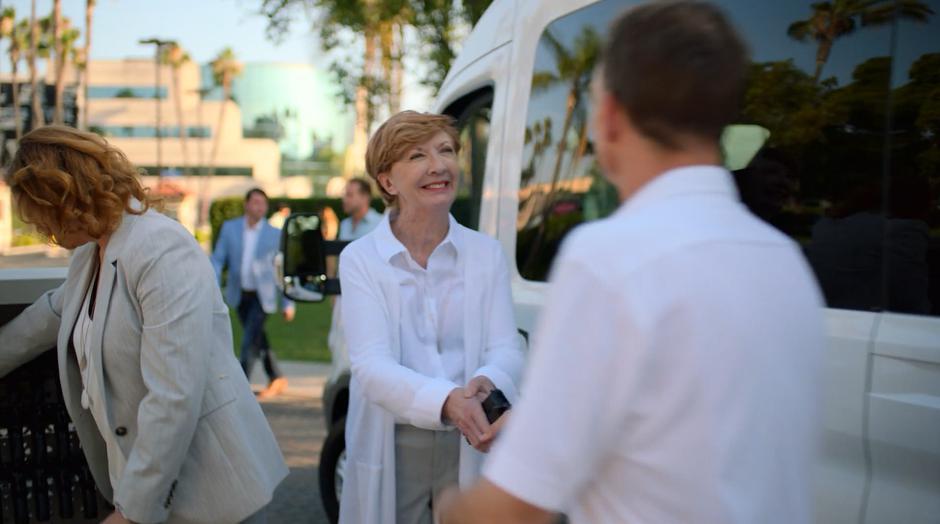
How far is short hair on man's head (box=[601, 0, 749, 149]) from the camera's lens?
1.27 meters

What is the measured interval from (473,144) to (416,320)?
207 cm

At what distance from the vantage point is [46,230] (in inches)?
96.7

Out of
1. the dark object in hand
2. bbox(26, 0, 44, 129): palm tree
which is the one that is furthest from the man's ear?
bbox(26, 0, 44, 129): palm tree

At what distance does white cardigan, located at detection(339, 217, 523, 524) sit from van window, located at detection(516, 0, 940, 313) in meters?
0.74

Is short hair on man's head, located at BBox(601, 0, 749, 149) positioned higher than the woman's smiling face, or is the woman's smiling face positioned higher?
short hair on man's head, located at BBox(601, 0, 749, 149)

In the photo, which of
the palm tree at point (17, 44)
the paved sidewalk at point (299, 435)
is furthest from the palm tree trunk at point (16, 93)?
the paved sidewalk at point (299, 435)

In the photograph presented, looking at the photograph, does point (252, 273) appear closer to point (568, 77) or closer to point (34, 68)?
point (568, 77)

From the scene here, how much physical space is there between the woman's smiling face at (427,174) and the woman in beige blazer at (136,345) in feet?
1.92

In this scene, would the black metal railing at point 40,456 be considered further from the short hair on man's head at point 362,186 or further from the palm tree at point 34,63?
the palm tree at point 34,63

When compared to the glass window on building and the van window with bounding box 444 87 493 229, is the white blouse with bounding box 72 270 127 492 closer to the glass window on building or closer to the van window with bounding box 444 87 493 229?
the van window with bounding box 444 87 493 229

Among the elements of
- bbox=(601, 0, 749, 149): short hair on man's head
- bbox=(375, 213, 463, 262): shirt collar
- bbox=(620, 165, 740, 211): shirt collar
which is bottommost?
bbox=(375, 213, 463, 262): shirt collar

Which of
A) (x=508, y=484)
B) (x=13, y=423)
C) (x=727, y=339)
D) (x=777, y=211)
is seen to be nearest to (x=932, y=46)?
(x=777, y=211)

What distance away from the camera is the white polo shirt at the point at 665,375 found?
121 centimetres

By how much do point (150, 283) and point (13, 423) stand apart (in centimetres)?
A: 63
